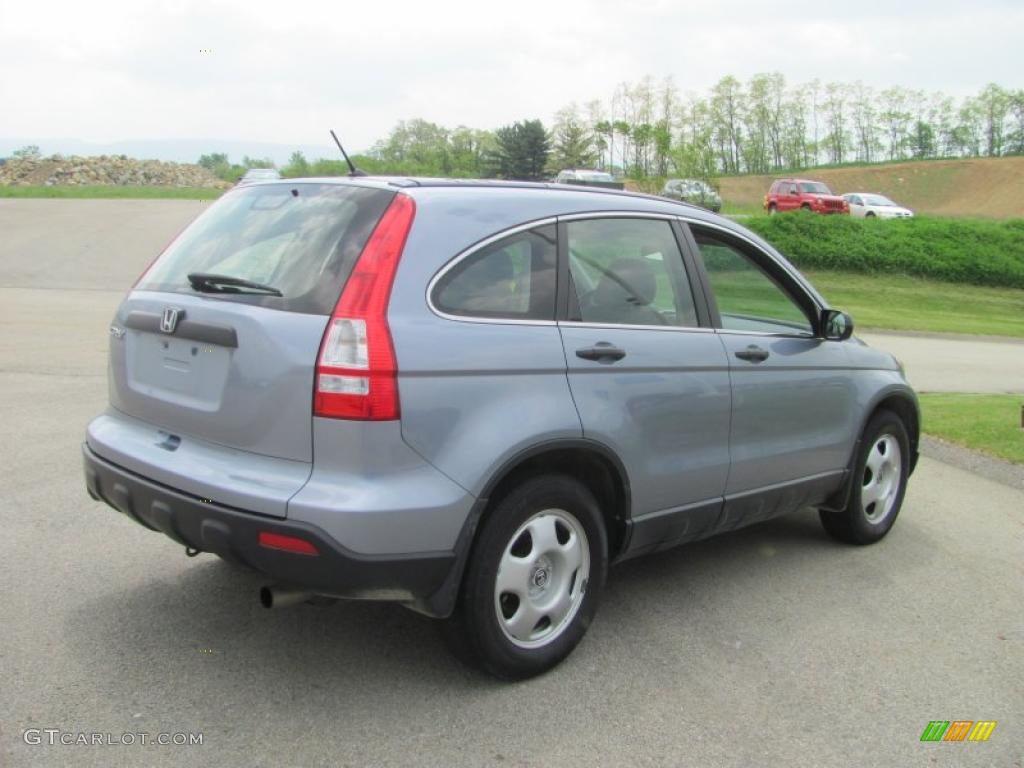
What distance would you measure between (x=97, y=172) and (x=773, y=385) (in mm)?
57771

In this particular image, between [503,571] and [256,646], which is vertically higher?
[503,571]

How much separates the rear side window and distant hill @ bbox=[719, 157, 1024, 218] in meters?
71.4

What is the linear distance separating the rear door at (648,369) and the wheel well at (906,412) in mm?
1736

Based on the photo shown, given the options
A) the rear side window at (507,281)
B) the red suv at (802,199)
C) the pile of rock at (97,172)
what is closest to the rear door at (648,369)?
the rear side window at (507,281)

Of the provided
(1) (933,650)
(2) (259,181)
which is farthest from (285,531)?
(1) (933,650)

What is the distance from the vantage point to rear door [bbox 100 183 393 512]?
131 inches

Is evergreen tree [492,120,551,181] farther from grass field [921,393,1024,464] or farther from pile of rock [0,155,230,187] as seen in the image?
pile of rock [0,155,230,187]

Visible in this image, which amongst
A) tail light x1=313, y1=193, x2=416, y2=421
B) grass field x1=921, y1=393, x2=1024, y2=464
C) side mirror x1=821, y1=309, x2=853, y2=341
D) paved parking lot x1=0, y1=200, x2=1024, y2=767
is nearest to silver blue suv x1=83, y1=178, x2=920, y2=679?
tail light x1=313, y1=193, x2=416, y2=421

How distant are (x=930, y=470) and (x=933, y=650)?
13.1 ft

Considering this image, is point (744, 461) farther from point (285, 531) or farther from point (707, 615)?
point (285, 531)

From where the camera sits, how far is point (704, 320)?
14.9ft

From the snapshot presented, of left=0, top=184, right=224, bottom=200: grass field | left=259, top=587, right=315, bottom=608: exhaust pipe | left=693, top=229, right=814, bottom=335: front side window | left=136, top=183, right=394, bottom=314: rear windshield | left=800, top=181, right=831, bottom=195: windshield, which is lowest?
left=259, top=587, right=315, bottom=608: exhaust pipe

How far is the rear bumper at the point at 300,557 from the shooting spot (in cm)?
318

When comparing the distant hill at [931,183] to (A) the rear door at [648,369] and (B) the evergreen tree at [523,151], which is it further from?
(A) the rear door at [648,369]
